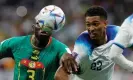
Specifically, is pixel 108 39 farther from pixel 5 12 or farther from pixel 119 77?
pixel 5 12

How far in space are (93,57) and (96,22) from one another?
492mm

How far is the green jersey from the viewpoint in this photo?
543 cm

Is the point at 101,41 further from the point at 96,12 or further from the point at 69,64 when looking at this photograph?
the point at 69,64

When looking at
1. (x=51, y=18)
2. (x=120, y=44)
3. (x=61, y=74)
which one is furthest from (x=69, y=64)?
(x=51, y=18)

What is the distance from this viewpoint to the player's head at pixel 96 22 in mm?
5516

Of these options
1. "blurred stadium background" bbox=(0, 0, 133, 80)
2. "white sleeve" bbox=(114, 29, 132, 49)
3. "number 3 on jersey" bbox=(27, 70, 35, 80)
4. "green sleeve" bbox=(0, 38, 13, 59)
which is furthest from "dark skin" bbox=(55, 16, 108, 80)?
"blurred stadium background" bbox=(0, 0, 133, 80)

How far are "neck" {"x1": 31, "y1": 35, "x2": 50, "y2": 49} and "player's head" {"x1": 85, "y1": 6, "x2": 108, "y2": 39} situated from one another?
45 cm

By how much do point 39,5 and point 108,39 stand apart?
24.8 ft

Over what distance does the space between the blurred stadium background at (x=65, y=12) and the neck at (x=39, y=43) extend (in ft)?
18.8

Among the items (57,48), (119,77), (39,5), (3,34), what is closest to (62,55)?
(57,48)

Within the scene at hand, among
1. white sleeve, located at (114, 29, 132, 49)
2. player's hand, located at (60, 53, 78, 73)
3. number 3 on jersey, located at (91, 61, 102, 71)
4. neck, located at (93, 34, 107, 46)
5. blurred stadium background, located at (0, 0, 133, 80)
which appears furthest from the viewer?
blurred stadium background, located at (0, 0, 133, 80)

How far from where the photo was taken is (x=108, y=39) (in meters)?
5.86

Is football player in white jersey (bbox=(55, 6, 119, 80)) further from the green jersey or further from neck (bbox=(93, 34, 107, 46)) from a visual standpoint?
the green jersey

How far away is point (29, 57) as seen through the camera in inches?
217
